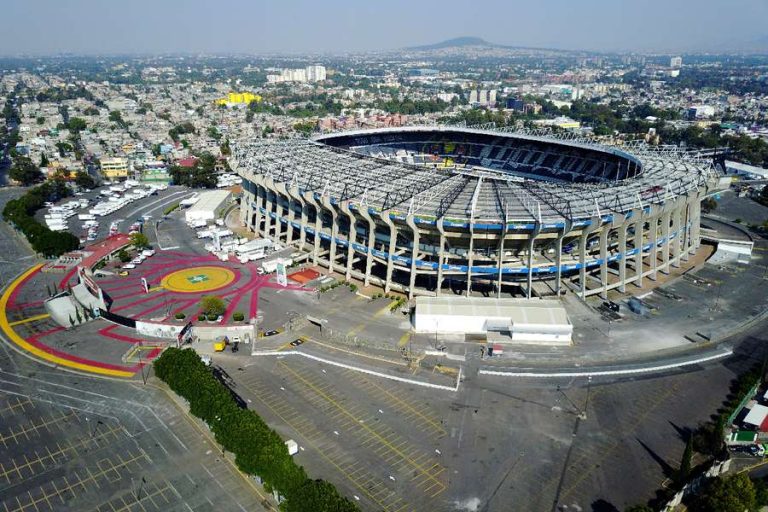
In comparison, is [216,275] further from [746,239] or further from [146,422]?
[746,239]

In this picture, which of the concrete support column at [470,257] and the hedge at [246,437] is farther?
the concrete support column at [470,257]

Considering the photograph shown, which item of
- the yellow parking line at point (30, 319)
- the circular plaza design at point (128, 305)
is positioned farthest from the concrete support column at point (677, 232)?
the yellow parking line at point (30, 319)

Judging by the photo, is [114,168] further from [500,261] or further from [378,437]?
[378,437]

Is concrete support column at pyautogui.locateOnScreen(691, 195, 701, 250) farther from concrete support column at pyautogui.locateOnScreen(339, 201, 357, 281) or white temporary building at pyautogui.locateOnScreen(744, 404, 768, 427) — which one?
concrete support column at pyautogui.locateOnScreen(339, 201, 357, 281)

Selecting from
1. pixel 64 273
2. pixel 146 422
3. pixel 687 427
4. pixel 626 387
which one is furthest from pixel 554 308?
pixel 64 273

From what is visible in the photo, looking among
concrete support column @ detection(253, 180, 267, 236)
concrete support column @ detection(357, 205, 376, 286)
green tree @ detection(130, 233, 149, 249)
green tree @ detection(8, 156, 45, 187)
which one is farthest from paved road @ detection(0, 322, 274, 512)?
green tree @ detection(8, 156, 45, 187)

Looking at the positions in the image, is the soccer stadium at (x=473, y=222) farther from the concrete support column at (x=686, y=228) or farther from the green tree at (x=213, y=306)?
the green tree at (x=213, y=306)
